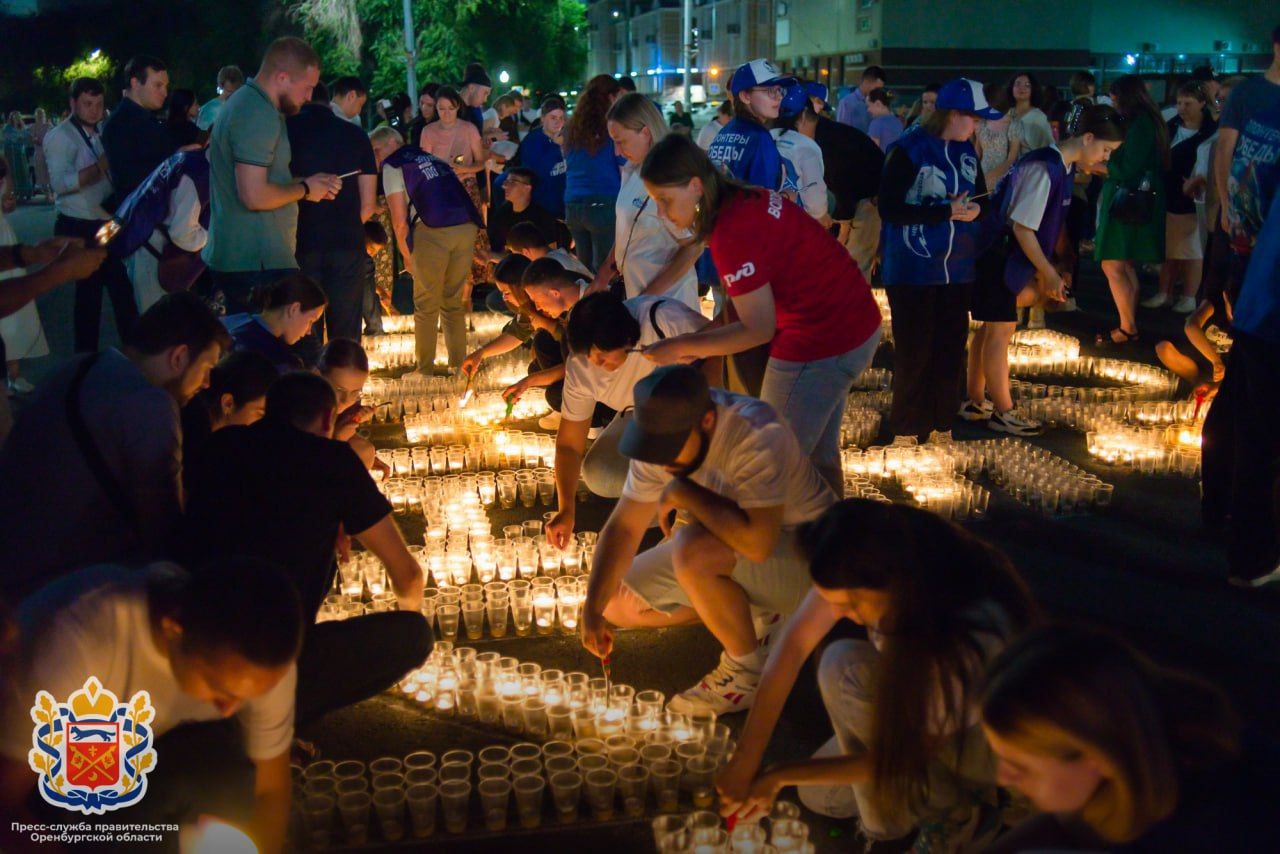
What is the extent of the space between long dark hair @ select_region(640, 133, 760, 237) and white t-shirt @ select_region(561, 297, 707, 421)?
0.52 metres

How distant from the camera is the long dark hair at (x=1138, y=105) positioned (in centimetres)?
995

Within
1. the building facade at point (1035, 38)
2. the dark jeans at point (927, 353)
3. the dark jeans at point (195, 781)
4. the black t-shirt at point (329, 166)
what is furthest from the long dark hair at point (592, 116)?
the building facade at point (1035, 38)

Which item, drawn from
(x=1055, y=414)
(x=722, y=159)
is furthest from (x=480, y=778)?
(x=1055, y=414)

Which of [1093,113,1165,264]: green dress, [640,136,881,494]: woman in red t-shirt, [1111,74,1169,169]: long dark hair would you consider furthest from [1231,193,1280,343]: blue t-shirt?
[1093,113,1165,264]: green dress

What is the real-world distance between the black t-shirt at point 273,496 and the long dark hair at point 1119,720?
6.90 ft

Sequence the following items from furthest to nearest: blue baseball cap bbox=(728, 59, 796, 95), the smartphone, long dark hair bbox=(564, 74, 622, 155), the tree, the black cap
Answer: the tree
long dark hair bbox=(564, 74, 622, 155)
blue baseball cap bbox=(728, 59, 796, 95)
the smartphone
the black cap

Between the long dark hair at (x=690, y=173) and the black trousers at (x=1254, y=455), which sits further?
the black trousers at (x=1254, y=455)

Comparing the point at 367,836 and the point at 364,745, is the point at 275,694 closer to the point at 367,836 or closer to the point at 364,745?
the point at 367,836

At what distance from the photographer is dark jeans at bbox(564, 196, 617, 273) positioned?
8922 mm

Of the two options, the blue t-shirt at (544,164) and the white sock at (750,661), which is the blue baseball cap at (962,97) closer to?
the white sock at (750,661)

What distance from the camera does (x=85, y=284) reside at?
27.1 ft

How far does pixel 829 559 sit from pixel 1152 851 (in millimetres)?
1076

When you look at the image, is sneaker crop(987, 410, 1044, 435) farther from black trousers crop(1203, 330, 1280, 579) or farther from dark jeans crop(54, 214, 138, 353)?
dark jeans crop(54, 214, 138, 353)

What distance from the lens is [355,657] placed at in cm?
375
